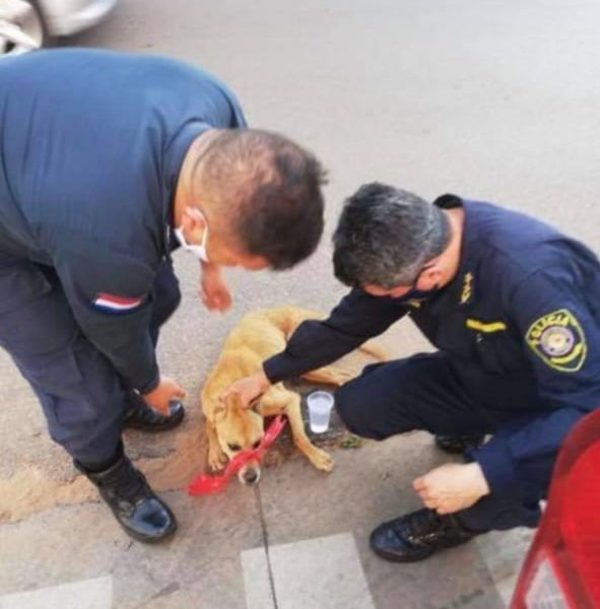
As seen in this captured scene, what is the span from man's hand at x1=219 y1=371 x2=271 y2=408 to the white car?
2.75 m

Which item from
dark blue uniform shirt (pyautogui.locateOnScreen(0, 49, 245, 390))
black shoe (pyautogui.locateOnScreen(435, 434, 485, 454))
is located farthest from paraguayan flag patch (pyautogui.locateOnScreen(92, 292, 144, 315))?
black shoe (pyautogui.locateOnScreen(435, 434, 485, 454))

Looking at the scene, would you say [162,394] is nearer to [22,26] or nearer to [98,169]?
[98,169]

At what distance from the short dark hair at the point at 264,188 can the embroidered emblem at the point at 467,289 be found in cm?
46

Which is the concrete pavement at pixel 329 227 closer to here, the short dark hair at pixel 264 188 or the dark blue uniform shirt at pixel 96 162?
the dark blue uniform shirt at pixel 96 162

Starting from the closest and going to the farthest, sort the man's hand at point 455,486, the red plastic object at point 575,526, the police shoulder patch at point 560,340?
the red plastic object at point 575,526 → the police shoulder patch at point 560,340 → the man's hand at point 455,486

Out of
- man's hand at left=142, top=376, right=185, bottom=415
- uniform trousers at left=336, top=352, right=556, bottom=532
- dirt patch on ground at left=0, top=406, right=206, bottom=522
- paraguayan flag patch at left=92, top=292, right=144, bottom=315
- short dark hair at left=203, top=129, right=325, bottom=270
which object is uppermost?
short dark hair at left=203, top=129, right=325, bottom=270

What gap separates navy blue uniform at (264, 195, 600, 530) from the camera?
1528mm

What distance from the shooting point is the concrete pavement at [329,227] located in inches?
78.8

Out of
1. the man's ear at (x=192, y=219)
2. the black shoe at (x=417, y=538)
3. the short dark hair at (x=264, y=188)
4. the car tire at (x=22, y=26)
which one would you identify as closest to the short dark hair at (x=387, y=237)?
the short dark hair at (x=264, y=188)

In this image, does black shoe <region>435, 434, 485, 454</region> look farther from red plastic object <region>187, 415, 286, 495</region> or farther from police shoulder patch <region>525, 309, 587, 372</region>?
police shoulder patch <region>525, 309, 587, 372</region>

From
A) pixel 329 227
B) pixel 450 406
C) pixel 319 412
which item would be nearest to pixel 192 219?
pixel 450 406

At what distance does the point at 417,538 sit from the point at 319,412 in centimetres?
50

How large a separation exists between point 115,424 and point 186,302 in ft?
3.34

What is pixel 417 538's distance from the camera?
201 cm
